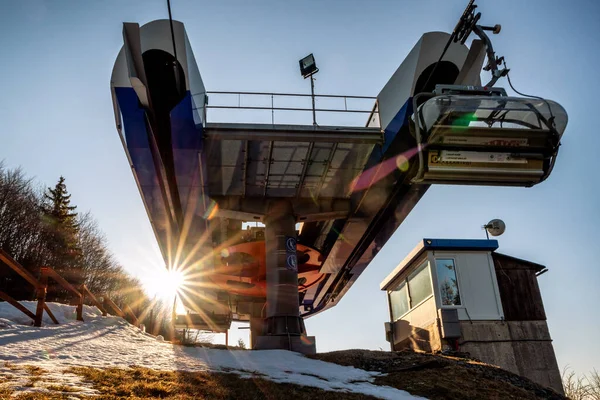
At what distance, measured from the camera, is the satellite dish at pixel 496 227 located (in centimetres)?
1938

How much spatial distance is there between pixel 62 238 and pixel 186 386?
117ft

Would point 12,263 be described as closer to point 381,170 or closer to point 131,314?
point 131,314

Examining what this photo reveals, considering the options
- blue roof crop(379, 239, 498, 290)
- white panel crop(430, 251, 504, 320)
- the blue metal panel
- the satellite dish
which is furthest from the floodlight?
the satellite dish

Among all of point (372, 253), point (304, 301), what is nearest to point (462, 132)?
point (372, 253)

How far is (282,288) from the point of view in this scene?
1869 cm

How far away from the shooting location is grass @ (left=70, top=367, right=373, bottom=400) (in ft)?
24.0

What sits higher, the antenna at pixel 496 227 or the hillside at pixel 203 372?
the antenna at pixel 496 227

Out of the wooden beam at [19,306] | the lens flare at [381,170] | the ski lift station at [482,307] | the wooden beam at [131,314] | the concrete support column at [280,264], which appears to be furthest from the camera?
the wooden beam at [131,314]

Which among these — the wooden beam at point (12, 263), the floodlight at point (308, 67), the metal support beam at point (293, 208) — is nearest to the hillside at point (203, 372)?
the wooden beam at point (12, 263)

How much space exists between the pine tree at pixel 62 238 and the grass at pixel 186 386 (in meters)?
30.7

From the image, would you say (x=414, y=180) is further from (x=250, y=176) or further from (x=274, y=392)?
(x=250, y=176)

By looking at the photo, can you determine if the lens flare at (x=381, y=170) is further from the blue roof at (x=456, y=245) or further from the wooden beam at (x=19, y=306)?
the wooden beam at (x=19, y=306)

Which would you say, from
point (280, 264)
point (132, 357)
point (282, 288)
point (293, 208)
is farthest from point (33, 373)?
point (293, 208)

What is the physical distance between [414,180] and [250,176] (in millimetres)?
9978
